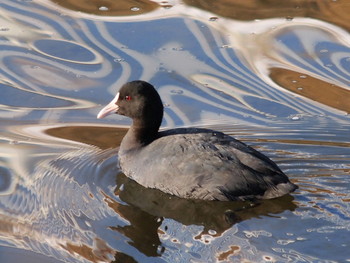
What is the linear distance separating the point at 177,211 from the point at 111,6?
4.07 m

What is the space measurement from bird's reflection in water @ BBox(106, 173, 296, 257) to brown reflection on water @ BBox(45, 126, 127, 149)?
2.78 ft

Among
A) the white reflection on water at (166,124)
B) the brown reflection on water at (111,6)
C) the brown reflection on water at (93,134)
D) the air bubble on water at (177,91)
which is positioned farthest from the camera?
the brown reflection on water at (111,6)

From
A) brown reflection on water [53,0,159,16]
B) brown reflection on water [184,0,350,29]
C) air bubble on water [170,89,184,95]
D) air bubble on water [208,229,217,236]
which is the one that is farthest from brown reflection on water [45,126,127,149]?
brown reflection on water [184,0,350,29]

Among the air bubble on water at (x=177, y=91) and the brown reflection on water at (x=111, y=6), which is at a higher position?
the brown reflection on water at (x=111, y=6)

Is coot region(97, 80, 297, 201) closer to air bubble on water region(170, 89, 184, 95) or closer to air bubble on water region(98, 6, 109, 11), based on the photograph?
air bubble on water region(170, 89, 184, 95)

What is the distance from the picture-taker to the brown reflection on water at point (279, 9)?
929 centimetres

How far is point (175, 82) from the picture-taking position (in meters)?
8.05

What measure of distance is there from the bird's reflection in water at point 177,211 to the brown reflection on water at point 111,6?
Result: 348cm

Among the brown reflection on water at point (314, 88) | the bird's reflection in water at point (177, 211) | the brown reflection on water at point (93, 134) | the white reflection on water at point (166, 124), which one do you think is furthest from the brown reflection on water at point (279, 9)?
the bird's reflection in water at point (177, 211)

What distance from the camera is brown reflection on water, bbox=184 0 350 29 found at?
366 inches

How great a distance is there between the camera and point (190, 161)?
625 centimetres

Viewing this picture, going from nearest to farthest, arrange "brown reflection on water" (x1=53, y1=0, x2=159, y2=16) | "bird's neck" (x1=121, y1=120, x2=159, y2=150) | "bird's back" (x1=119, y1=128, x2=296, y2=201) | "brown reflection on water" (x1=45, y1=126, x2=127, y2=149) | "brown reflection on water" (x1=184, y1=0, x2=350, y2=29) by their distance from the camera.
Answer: "bird's back" (x1=119, y1=128, x2=296, y2=201) < "bird's neck" (x1=121, y1=120, x2=159, y2=150) < "brown reflection on water" (x1=45, y1=126, x2=127, y2=149) < "brown reflection on water" (x1=184, y1=0, x2=350, y2=29) < "brown reflection on water" (x1=53, y1=0, x2=159, y2=16)

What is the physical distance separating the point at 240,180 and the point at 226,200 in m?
0.19

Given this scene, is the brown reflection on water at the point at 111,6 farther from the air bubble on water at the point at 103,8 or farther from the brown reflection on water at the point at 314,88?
the brown reflection on water at the point at 314,88
